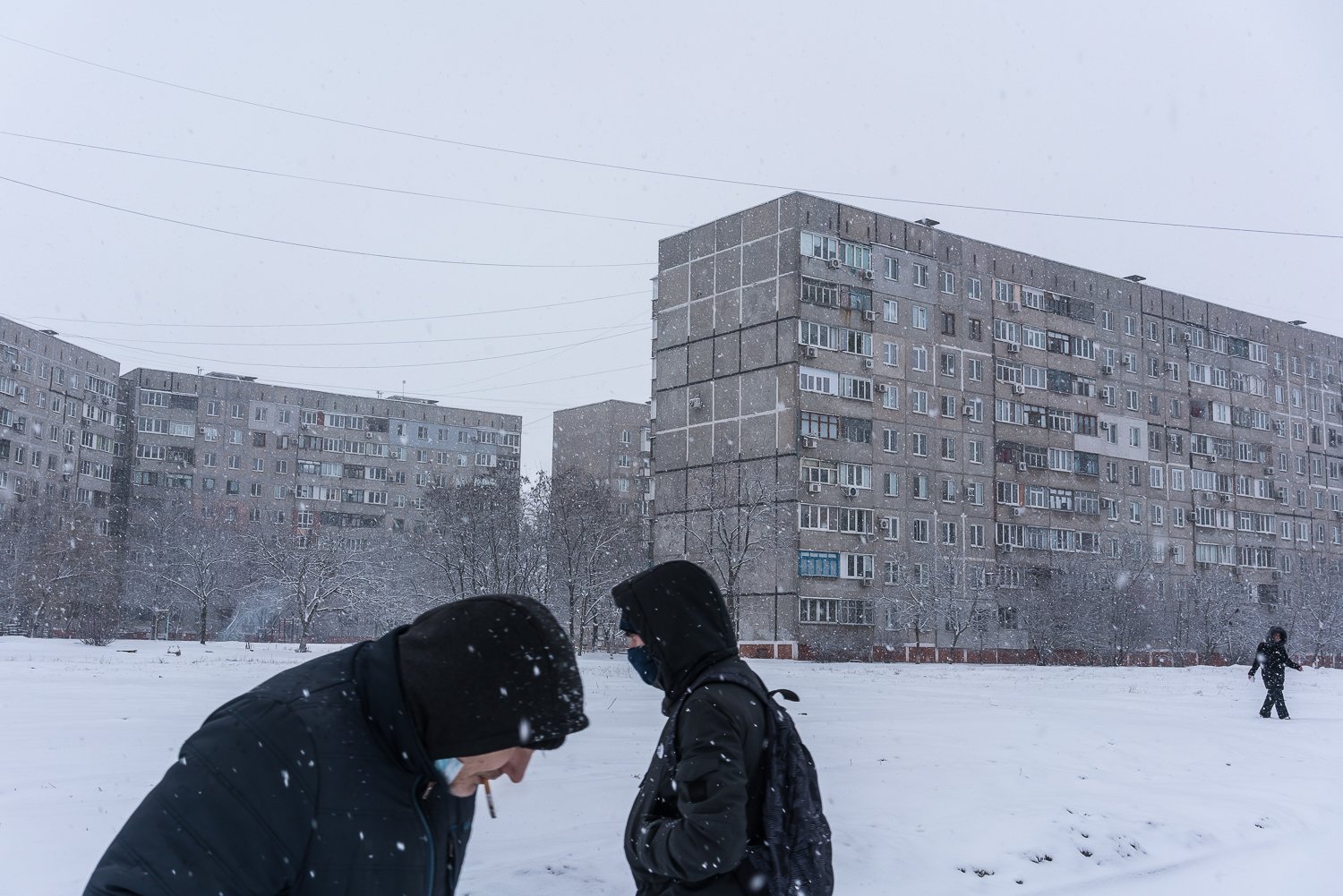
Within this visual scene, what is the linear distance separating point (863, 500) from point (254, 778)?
5999cm

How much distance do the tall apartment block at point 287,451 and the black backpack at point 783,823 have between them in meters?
90.8

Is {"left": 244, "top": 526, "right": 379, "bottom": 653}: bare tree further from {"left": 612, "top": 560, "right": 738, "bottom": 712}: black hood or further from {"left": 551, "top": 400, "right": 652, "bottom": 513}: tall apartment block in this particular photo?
{"left": 612, "top": 560, "right": 738, "bottom": 712}: black hood

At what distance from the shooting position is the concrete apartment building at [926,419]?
5941 centimetres

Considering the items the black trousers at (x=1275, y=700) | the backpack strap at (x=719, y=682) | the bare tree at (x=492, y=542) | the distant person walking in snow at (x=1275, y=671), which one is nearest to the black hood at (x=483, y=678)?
the backpack strap at (x=719, y=682)

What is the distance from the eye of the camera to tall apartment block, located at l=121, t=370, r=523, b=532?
9925 centimetres

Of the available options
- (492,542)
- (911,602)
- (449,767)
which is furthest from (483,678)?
(911,602)

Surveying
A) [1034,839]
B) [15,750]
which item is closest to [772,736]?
[1034,839]

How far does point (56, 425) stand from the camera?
297 feet

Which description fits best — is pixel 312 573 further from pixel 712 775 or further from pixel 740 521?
pixel 712 775

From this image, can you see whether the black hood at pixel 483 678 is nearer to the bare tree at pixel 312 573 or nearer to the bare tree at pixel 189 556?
the bare tree at pixel 312 573

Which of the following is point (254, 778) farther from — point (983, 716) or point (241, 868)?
point (983, 716)

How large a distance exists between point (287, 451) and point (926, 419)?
202 feet

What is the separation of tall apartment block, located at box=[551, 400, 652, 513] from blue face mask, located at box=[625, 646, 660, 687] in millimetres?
99789

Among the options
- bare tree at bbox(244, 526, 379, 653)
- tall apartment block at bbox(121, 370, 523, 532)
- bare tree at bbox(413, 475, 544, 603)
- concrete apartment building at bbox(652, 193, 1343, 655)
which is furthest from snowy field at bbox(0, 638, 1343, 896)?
tall apartment block at bbox(121, 370, 523, 532)
